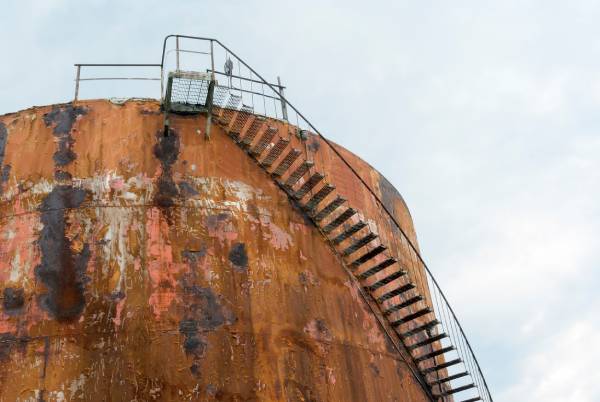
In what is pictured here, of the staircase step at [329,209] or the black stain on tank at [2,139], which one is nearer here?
the black stain on tank at [2,139]

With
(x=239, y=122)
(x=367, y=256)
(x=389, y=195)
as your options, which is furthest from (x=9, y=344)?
(x=389, y=195)

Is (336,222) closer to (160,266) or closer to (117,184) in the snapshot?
(160,266)

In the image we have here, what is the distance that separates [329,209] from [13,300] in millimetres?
4904

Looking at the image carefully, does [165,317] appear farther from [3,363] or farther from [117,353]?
[3,363]

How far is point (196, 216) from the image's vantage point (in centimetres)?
1090

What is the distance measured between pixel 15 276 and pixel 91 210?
139 cm

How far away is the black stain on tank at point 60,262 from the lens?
391 inches

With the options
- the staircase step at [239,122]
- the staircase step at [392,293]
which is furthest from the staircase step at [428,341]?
the staircase step at [239,122]

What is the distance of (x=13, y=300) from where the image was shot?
10016 millimetres

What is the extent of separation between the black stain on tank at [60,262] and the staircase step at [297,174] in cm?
322

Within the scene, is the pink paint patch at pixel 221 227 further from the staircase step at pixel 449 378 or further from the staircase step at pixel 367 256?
the staircase step at pixel 449 378

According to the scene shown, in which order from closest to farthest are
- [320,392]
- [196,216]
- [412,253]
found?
1. [320,392]
2. [196,216]
3. [412,253]

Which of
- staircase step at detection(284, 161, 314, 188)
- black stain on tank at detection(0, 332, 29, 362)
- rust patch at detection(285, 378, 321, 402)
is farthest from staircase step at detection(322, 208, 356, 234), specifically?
black stain on tank at detection(0, 332, 29, 362)

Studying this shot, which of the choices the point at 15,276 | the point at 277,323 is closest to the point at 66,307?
the point at 15,276
